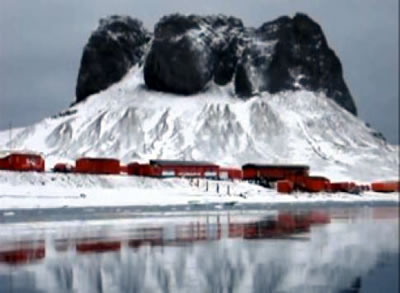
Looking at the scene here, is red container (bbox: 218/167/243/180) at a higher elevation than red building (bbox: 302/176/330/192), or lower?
higher

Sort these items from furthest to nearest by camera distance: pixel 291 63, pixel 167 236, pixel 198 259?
1. pixel 291 63
2. pixel 167 236
3. pixel 198 259

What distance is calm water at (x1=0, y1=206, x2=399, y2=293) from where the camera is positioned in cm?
1558

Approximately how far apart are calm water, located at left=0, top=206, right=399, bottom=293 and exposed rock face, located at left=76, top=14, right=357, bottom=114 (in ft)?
362

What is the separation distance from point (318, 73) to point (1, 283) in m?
141

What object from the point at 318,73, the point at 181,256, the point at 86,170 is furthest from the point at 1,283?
the point at 318,73

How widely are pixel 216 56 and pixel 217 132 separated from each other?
83.7ft

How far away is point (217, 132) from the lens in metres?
129

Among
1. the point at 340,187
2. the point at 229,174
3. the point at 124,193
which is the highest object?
the point at 229,174

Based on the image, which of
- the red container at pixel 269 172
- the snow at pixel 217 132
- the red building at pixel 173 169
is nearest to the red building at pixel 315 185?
the red container at pixel 269 172

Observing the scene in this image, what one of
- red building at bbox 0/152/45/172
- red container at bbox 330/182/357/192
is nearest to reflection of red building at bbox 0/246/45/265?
red building at bbox 0/152/45/172

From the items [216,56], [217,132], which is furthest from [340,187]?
[216,56]

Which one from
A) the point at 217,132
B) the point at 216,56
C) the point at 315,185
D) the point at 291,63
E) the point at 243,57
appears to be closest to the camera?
the point at 315,185

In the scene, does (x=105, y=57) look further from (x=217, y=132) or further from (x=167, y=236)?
(x=167, y=236)

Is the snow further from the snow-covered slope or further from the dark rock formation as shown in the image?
the dark rock formation
